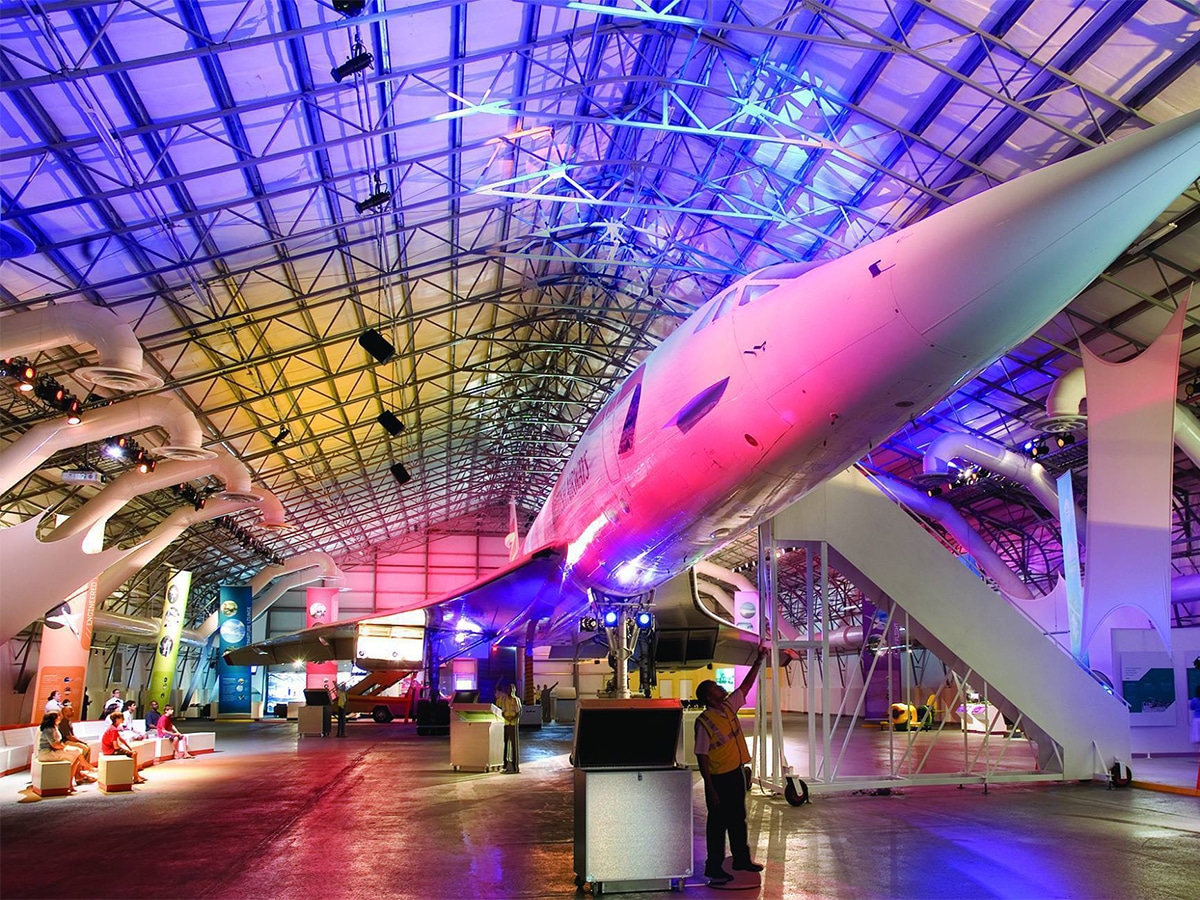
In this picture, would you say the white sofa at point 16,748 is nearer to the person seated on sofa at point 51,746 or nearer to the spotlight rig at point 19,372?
the person seated on sofa at point 51,746

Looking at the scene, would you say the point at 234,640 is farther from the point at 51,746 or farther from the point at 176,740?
the point at 51,746

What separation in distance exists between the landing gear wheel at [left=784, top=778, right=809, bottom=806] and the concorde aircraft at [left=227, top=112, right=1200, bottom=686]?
102 inches

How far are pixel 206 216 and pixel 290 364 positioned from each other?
7.93m

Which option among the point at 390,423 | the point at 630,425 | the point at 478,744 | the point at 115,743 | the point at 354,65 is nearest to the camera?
the point at 630,425

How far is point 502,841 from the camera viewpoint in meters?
7.48

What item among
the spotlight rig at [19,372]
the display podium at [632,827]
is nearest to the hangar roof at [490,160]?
the spotlight rig at [19,372]

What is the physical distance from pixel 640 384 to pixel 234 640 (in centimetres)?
3468

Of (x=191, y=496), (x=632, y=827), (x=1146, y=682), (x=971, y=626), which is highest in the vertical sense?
(x=191, y=496)

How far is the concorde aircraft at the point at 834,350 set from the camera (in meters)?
4.77

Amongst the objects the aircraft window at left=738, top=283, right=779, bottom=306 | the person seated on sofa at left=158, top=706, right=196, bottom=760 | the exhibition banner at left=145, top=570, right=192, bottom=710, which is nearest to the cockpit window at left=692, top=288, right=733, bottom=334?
the aircraft window at left=738, top=283, right=779, bottom=306

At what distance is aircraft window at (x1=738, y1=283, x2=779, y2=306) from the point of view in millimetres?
6832

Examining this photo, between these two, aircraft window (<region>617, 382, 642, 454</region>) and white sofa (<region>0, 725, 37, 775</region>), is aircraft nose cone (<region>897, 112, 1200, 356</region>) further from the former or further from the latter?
white sofa (<region>0, 725, 37, 775</region>)

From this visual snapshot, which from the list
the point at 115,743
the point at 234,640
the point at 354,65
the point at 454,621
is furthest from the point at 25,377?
the point at 234,640

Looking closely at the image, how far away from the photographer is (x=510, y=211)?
20250mm
